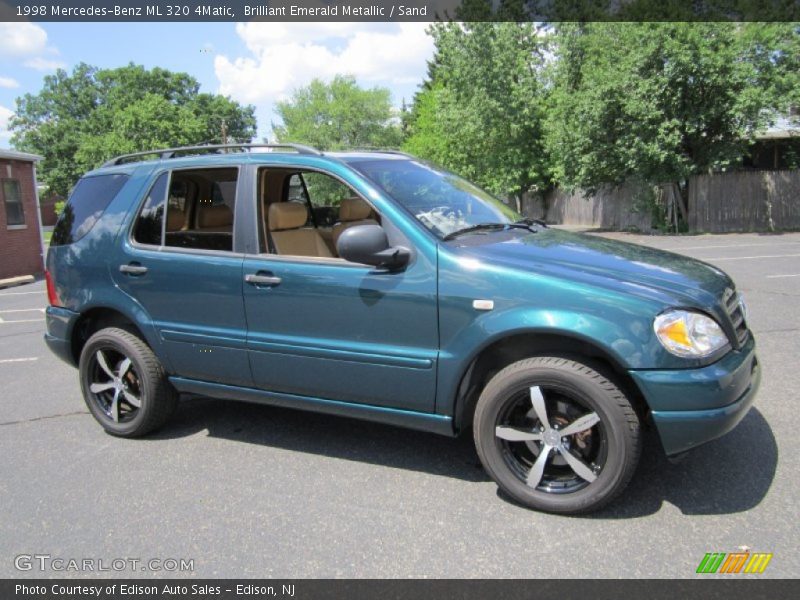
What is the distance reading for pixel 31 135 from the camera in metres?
59.9

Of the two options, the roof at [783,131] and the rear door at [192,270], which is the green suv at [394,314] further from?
the roof at [783,131]

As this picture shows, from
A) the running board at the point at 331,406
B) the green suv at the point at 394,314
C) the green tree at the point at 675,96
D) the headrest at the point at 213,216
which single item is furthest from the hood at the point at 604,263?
the green tree at the point at 675,96

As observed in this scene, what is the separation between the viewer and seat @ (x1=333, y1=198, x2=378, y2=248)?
4285mm

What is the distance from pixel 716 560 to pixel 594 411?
792mm

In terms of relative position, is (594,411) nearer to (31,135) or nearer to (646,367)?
(646,367)

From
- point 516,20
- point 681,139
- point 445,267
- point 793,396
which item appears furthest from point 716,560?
point 516,20

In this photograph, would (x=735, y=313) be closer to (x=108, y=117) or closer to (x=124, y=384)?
(x=124, y=384)

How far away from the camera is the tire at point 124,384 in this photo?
4.23 m

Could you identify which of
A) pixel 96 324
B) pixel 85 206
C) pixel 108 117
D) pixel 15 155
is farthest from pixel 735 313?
pixel 108 117

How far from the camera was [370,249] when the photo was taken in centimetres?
322

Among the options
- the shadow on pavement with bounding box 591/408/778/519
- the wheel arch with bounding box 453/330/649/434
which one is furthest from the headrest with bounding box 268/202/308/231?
the shadow on pavement with bounding box 591/408/778/519

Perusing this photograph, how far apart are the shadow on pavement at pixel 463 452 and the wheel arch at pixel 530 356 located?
44 cm

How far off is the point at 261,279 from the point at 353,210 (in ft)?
3.38

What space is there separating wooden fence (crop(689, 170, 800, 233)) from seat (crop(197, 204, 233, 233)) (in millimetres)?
21309
